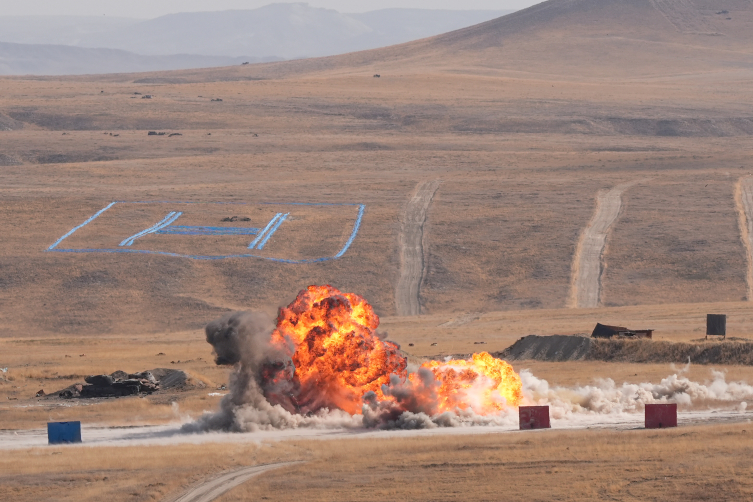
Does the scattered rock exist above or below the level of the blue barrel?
below

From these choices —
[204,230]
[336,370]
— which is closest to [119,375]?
[336,370]

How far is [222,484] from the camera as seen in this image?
32406 millimetres

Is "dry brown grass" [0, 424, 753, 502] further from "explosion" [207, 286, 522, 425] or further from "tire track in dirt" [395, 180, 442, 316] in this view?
"tire track in dirt" [395, 180, 442, 316]

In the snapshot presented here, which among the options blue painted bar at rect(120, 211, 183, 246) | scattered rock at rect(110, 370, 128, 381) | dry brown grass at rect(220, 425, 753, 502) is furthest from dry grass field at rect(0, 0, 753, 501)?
scattered rock at rect(110, 370, 128, 381)

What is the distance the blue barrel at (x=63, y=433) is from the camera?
40.1 m

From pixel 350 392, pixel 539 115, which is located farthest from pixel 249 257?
pixel 539 115

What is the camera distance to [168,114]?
16738cm

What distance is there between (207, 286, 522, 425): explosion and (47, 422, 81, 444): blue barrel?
219 inches

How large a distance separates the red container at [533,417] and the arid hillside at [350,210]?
39.6 meters

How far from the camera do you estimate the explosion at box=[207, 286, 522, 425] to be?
1674 inches

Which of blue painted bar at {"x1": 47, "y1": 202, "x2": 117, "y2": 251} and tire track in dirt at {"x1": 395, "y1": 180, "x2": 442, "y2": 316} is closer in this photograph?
tire track in dirt at {"x1": 395, "y1": 180, "x2": 442, "y2": 316}

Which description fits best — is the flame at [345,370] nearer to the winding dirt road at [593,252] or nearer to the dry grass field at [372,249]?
the dry grass field at [372,249]

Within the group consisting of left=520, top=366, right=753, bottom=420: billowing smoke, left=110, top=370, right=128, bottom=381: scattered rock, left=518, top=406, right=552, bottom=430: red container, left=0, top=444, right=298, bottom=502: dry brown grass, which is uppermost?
left=0, top=444, right=298, bottom=502: dry brown grass

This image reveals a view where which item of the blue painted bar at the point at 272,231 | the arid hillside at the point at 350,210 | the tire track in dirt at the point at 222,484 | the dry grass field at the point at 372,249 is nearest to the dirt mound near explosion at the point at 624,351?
the dry grass field at the point at 372,249
